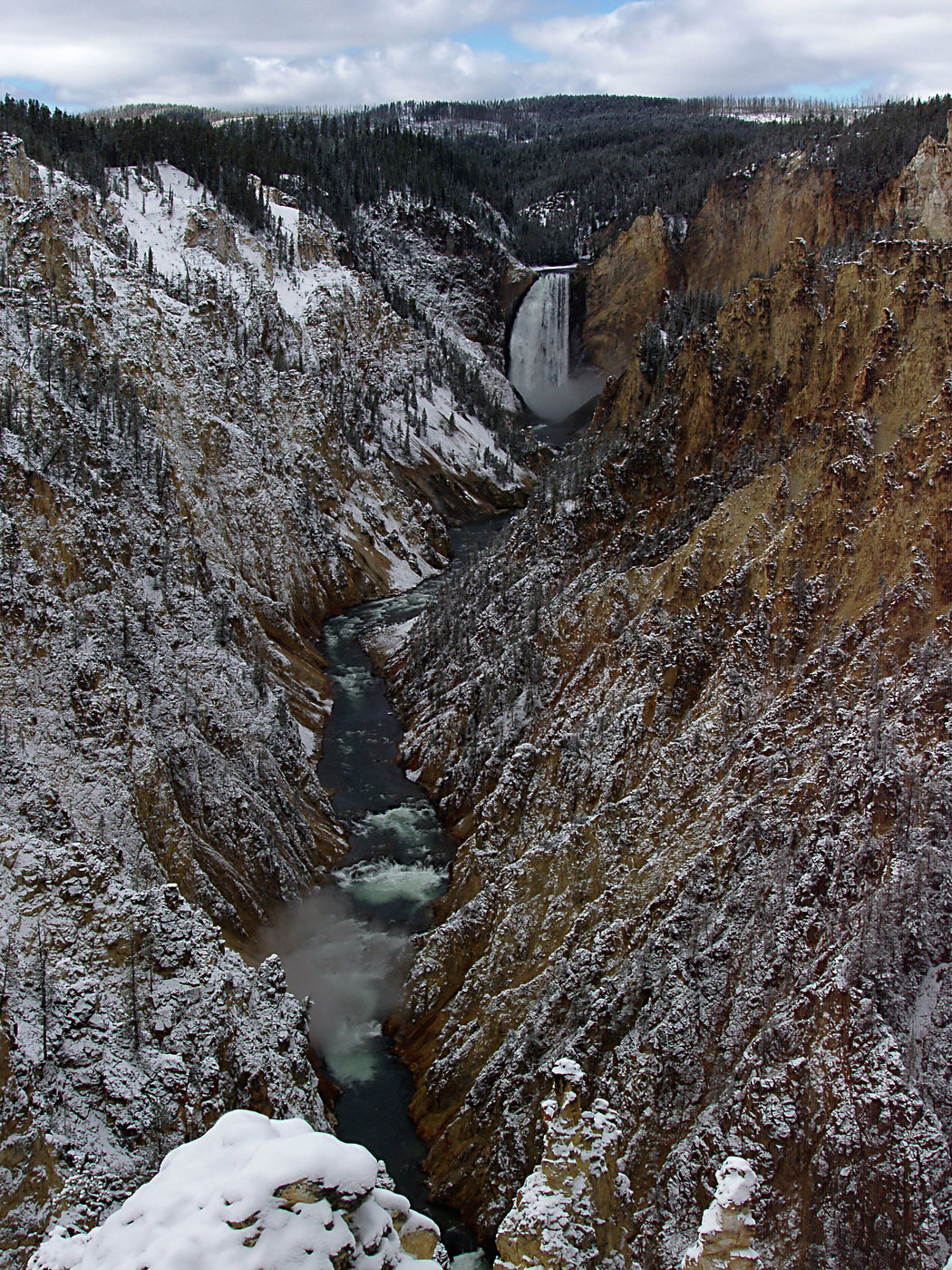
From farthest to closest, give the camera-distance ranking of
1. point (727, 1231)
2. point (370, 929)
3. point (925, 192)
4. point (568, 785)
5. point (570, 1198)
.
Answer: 1. point (925, 192)
2. point (370, 929)
3. point (568, 785)
4. point (570, 1198)
5. point (727, 1231)

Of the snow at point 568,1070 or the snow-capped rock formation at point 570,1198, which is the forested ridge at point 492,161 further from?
the snow-capped rock formation at point 570,1198

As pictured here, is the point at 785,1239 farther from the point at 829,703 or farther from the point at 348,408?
the point at 348,408

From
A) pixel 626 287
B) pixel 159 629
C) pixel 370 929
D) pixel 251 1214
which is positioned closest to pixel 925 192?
pixel 626 287

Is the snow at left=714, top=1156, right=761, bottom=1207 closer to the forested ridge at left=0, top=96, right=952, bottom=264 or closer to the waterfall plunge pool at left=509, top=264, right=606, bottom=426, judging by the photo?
the forested ridge at left=0, top=96, right=952, bottom=264

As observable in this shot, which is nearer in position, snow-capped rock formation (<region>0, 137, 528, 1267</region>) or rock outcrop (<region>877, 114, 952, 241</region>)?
snow-capped rock formation (<region>0, 137, 528, 1267</region>)

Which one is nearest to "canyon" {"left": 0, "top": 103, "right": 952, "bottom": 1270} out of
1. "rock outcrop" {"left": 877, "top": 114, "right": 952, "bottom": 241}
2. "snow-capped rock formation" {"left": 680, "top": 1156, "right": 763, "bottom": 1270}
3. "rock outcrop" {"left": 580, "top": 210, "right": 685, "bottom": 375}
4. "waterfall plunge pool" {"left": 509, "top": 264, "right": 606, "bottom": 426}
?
"snow-capped rock formation" {"left": 680, "top": 1156, "right": 763, "bottom": 1270}

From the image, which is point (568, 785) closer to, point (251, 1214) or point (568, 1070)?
point (568, 1070)

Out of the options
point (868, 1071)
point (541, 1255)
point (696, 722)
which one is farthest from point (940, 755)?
point (541, 1255)
